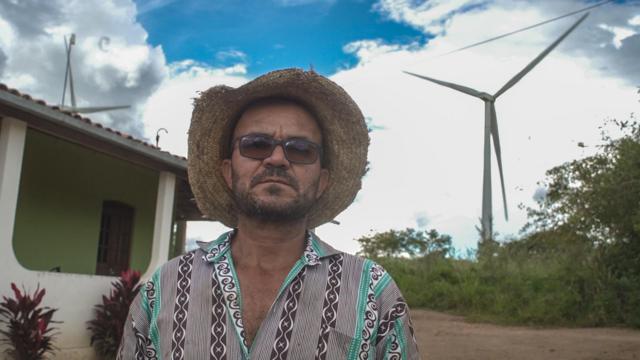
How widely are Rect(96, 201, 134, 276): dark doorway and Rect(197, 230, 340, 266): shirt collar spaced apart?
380 inches

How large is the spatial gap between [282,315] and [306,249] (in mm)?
290

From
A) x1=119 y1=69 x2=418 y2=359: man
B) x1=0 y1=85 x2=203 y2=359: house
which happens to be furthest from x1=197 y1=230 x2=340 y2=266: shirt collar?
x1=0 y1=85 x2=203 y2=359: house

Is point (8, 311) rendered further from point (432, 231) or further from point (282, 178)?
point (432, 231)

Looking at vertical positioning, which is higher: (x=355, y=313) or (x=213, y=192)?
(x=213, y=192)

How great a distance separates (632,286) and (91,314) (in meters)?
9.52

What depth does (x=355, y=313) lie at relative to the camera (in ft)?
6.58

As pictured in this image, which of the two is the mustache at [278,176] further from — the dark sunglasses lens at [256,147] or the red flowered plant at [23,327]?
the red flowered plant at [23,327]

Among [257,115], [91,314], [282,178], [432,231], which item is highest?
[432,231]

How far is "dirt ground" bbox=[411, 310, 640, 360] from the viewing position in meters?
8.72

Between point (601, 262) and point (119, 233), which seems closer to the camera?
point (119, 233)

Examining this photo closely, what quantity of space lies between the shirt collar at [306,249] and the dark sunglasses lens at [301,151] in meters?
0.27

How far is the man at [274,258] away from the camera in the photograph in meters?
1.96

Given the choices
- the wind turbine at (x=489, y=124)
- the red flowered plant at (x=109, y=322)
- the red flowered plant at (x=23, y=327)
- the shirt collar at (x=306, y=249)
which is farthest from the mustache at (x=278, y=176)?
the wind turbine at (x=489, y=124)

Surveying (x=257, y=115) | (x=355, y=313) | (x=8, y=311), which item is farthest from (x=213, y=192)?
(x=8, y=311)
